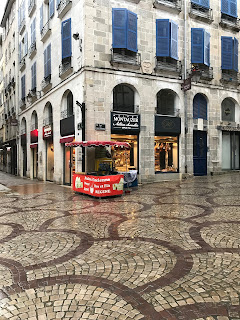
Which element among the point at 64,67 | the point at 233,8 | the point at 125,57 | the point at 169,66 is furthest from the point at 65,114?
the point at 233,8

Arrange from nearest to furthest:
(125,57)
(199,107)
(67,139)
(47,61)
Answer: (125,57) < (67,139) < (47,61) < (199,107)

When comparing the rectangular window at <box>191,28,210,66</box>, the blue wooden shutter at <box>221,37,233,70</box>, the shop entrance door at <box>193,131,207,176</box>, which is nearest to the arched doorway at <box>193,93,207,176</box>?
the shop entrance door at <box>193,131,207,176</box>

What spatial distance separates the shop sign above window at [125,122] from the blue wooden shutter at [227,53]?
9199 mm

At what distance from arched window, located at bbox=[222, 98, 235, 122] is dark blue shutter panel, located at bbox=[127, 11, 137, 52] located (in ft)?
31.4

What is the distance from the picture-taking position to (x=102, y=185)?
10.9 metres

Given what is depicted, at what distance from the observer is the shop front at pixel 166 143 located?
17016 millimetres

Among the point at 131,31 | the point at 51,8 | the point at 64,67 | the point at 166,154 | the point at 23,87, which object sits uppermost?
the point at 51,8

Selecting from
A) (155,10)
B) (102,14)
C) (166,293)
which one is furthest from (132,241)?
(155,10)

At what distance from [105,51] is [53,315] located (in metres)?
14.7

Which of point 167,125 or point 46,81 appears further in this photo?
point 46,81

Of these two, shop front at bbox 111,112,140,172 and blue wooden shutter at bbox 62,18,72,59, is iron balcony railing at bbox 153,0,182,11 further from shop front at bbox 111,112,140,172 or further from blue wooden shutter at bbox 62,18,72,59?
shop front at bbox 111,112,140,172

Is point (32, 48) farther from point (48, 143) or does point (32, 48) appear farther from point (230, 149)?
point (230, 149)

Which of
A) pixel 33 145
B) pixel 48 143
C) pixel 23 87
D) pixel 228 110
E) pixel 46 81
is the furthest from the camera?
pixel 23 87

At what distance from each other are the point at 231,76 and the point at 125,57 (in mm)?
9964
